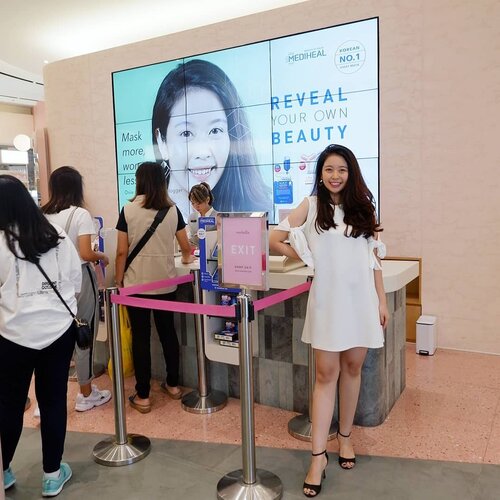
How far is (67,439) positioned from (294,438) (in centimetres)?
127

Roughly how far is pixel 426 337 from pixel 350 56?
261cm

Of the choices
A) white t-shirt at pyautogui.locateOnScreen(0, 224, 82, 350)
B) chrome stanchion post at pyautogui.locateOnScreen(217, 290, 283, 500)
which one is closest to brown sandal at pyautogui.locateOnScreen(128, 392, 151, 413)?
chrome stanchion post at pyautogui.locateOnScreen(217, 290, 283, 500)

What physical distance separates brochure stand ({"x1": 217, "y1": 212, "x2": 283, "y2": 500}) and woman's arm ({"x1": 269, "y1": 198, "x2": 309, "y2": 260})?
20 centimetres

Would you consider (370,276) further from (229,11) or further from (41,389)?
(229,11)

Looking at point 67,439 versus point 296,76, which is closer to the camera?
point 67,439

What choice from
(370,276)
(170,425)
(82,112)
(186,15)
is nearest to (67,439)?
(170,425)

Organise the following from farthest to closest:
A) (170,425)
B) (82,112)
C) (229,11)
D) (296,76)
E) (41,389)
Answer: (82,112), (229,11), (296,76), (170,425), (41,389)

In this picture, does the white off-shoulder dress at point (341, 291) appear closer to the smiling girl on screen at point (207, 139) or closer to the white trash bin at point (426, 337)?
the white trash bin at point (426, 337)

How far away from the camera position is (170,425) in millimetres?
3016

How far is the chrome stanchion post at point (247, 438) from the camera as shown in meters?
2.16

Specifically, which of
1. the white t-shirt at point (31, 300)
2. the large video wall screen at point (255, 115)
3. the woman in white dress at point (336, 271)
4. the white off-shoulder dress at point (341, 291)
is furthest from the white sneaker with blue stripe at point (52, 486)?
the large video wall screen at point (255, 115)

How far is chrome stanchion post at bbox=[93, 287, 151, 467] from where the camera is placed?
8.53 feet

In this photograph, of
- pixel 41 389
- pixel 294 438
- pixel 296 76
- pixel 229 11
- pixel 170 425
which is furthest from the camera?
pixel 229 11

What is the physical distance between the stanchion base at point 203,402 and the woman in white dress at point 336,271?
3.39ft
